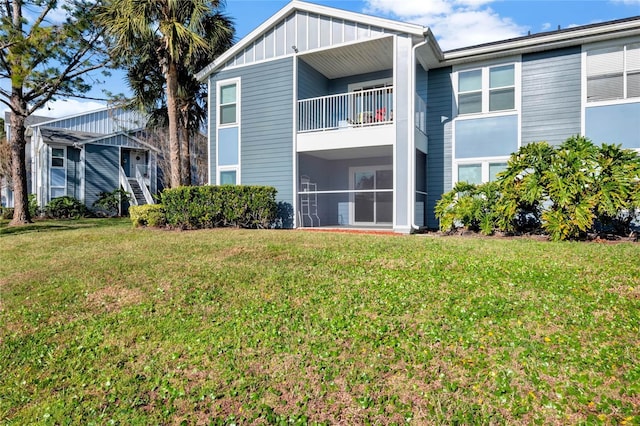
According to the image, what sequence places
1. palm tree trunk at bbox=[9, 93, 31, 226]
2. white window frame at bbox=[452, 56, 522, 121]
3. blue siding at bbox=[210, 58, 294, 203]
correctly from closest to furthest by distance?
white window frame at bbox=[452, 56, 522, 121]
blue siding at bbox=[210, 58, 294, 203]
palm tree trunk at bbox=[9, 93, 31, 226]

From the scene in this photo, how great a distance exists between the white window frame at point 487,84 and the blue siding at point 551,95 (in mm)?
127

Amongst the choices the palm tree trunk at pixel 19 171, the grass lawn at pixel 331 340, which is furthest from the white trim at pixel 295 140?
the palm tree trunk at pixel 19 171

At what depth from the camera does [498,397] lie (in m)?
2.76

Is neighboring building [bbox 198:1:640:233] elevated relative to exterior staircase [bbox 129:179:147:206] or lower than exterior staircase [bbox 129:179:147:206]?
elevated

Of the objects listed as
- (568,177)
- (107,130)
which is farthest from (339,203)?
(107,130)

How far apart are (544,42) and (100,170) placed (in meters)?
22.4

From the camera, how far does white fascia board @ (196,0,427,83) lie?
10.2 metres

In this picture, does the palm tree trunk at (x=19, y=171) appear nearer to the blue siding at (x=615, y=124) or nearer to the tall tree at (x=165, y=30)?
the tall tree at (x=165, y=30)

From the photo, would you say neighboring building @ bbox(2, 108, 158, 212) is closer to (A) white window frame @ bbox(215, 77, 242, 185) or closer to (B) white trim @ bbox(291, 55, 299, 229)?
(A) white window frame @ bbox(215, 77, 242, 185)

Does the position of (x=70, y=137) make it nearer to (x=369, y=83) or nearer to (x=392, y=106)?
(x=369, y=83)

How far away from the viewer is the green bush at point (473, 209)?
9.13m

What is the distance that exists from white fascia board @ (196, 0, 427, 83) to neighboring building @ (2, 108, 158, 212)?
1182 cm

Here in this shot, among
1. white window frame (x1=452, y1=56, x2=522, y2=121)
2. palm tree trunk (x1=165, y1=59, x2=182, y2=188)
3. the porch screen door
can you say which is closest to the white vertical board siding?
palm tree trunk (x1=165, y1=59, x2=182, y2=188)

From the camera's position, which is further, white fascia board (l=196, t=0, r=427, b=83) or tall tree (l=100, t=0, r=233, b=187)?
tall tree (l=100, t=0, r=233, b=187)
